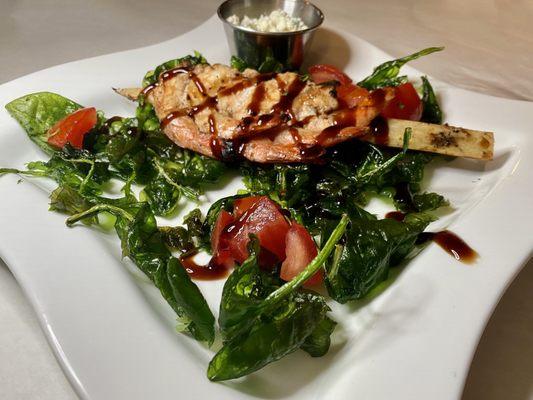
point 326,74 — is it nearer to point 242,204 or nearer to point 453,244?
point 242,204

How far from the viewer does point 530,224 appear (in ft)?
8.08

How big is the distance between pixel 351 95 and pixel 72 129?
6.05ft

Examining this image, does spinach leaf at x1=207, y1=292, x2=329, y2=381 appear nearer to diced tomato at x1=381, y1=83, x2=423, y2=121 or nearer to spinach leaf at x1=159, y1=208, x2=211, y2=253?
spinach leaf at x1=159, y1=208, x2=211, y2=253

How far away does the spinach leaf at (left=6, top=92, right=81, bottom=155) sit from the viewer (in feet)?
10.5

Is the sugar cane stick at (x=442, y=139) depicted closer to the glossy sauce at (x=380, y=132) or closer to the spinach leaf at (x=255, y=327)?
the glossy sauce at (x=380, y=132)

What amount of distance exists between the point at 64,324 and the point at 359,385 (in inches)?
46.7

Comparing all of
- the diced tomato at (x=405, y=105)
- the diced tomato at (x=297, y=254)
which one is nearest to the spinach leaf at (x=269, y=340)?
the diced tomato at (x=297, y=254)

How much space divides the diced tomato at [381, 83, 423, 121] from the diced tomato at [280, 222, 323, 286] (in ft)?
4.32

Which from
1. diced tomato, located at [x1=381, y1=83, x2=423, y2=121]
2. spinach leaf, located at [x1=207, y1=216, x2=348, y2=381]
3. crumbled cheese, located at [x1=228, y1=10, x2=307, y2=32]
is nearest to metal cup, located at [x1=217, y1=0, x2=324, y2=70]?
crumbled cheese, located at [x1=228, y1=10, x2=307, y2=32]

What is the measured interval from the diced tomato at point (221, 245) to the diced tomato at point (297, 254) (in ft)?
1.05

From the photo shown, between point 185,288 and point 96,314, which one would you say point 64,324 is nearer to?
point 96,314

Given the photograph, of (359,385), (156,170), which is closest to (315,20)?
(156,170)

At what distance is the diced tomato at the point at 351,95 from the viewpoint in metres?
3.18

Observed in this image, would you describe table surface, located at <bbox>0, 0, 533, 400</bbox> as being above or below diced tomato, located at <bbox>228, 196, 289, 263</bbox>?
below
